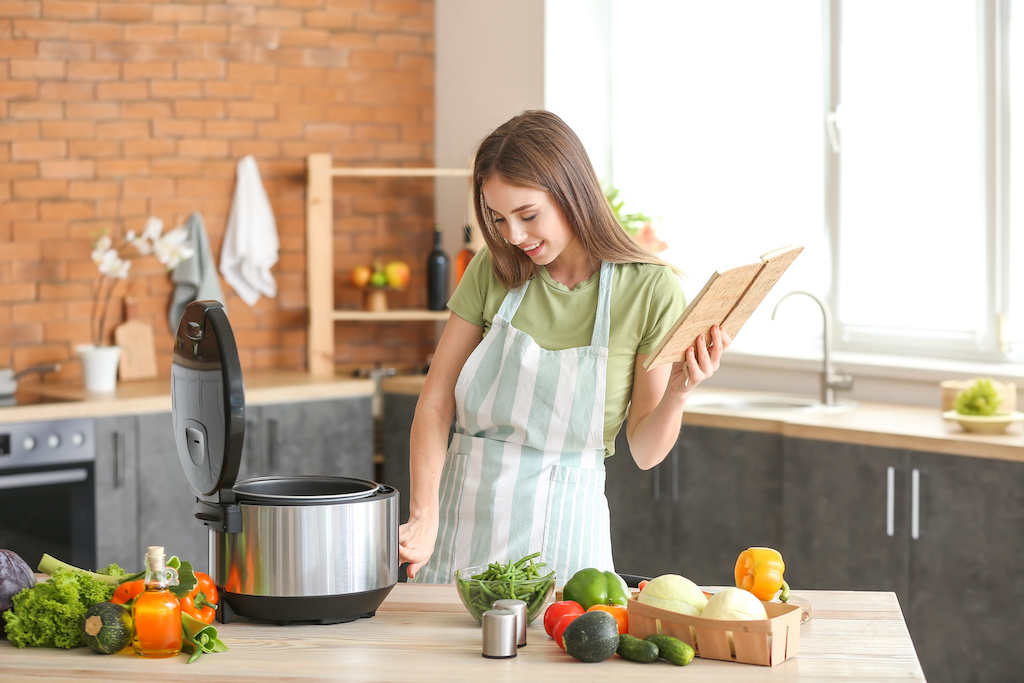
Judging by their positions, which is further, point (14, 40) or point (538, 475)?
point (14, 40)

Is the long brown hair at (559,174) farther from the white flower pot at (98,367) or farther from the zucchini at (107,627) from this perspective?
the white flower pot at (98,367)

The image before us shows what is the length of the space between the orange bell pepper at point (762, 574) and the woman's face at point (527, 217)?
0.68 meters

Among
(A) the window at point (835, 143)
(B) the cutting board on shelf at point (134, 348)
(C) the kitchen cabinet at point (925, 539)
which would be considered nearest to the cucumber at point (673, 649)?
(C) the kitchen cabinet at point (925, 539)

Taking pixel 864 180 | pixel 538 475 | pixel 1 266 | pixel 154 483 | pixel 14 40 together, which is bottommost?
pixel 154 483

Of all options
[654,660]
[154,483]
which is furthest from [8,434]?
[654,660]

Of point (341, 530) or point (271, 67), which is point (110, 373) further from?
point (341, 530)

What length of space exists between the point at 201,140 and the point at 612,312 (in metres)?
2.72

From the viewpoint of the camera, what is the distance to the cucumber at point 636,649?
5.21 ft

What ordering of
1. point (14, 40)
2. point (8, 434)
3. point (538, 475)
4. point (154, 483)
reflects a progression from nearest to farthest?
1. point (538, 475)
2. point (8, 434)
3. point (154, 483)
4. point (14, 40)

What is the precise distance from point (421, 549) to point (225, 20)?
3025 millimetres

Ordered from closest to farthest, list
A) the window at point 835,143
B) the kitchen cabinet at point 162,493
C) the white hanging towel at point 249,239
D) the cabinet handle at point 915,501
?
1. the cabinet handle at point 915,501
2. the window at point 835,143
3. the kitchen cabinet at point 162,493
4. the white hanging towel at point 249,239

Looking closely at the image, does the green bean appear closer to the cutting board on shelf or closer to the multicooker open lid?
the multicooker open lid

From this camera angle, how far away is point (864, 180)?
3979 mm

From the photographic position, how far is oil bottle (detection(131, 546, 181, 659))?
63.8 inches
